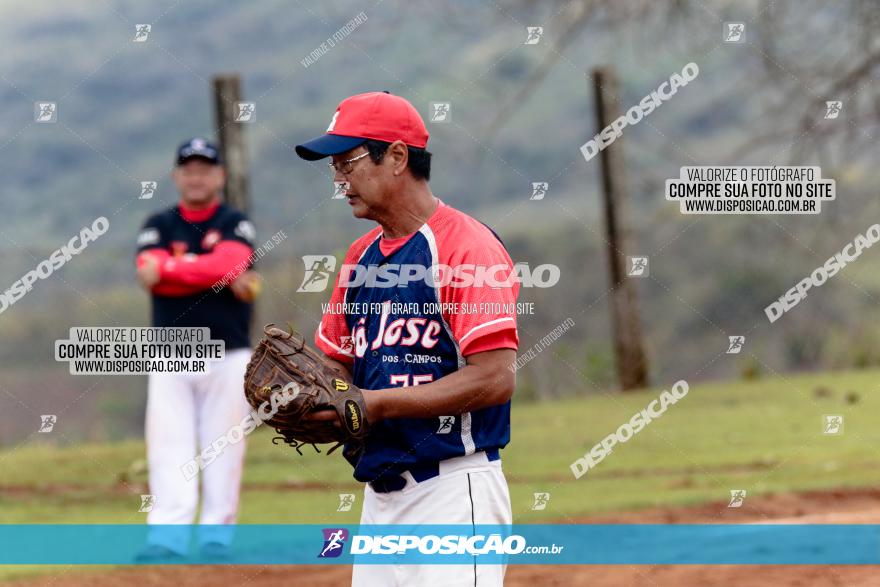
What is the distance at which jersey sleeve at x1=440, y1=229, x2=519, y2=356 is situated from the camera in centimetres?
410

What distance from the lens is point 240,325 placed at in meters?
8.46

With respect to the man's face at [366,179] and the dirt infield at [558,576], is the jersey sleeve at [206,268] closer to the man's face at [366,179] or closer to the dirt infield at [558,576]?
the dirt infield at [558,576]

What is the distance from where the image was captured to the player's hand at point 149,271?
8172 millimetres

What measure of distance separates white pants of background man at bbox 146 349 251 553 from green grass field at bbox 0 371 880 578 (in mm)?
1105

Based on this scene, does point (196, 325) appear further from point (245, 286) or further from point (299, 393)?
point (299, 393)

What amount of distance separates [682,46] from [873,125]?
6.25ft

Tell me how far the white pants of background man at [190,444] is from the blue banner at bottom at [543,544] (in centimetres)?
7

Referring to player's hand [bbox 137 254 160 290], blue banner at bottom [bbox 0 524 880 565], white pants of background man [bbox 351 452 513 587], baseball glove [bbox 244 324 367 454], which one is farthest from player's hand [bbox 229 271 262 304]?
white pants of background man [bbox 351 452 513 587]

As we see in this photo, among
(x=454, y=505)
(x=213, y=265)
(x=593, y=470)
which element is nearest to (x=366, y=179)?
(x=454, y=505)

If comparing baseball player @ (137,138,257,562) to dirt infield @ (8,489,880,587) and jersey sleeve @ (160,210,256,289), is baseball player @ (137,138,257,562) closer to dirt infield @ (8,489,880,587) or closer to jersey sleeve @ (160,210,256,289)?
jersey sleeve @ (160,210,256,289)

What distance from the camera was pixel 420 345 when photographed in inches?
168

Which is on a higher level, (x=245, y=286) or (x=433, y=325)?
(x=245, y=286)

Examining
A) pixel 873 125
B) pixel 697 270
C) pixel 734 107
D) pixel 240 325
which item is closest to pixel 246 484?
pixel 240 325

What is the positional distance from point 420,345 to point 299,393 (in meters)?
0.43
